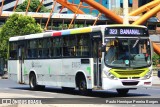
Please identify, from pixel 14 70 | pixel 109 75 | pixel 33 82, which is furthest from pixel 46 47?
pixel 109 75

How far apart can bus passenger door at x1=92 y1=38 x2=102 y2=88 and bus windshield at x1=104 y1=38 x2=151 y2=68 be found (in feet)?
1.65

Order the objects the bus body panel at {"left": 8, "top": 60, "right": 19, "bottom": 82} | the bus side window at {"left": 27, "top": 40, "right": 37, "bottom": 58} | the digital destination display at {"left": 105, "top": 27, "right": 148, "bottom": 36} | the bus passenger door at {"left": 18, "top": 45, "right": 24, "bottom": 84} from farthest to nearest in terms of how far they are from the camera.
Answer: the bus body panel at {"left": 8, "top": 60, "right": 19, "bottom": 82} < the bus passenger door at {"left": 18, "top": 45, "right": 24, "bottom": 84} < the bus side window at {"left": 27, "top": 40, "right": 37, "bottom": 58} < the digital destination display at {"left": 105, "top": 27, "right": 148, "bottom": 36}

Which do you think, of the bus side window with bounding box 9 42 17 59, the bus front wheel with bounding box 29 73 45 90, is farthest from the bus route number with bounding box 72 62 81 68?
the bus side window with bounding box 9 42 17 59

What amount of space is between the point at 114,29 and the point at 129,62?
147cm

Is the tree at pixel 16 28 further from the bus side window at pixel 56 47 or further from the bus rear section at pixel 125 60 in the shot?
the bus rear section at pixel 125 60

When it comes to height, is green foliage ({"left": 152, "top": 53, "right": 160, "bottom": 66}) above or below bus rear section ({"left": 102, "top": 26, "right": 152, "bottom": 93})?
below

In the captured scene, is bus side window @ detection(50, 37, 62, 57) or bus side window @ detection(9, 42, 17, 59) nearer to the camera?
bus side window @ detection(50, 37, 62, 57)

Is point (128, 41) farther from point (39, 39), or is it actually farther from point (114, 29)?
point (39, 39)

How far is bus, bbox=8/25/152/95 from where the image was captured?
18.8 metres

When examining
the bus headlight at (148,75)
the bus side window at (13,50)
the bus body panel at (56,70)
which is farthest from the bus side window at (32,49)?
the bus headlight at (148,75)

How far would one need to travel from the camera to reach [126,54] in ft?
61.9

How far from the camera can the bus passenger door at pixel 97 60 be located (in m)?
19.3

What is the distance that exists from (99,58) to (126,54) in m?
1.13

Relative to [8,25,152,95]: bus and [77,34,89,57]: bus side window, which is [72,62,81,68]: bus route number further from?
[77,34,89,57]: bus side window
